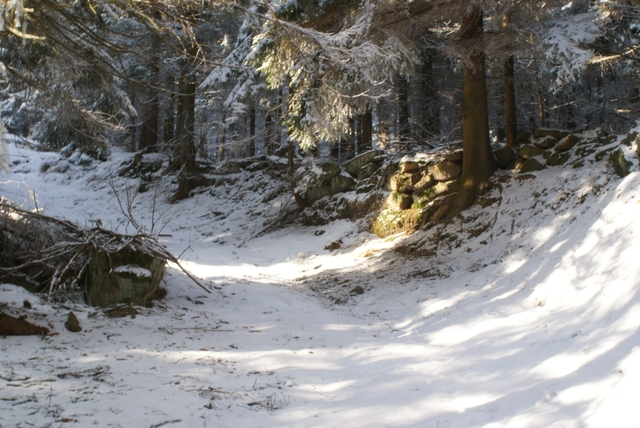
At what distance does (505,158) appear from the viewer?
1005 centimetres

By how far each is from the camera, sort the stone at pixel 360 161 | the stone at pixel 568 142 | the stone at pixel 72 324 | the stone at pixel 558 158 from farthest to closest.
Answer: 1. the stone at pixel 360 161
2. the stone at pixel 568 142
3. the stone at pixel 558 158
4. the stone at pixel 72 324

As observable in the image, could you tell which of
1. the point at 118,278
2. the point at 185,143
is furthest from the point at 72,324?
the point at 185,143

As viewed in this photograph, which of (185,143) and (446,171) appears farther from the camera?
(185,143)

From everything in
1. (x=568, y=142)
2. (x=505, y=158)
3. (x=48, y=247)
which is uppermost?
(x=568, y=142)

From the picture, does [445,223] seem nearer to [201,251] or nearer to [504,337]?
[504,337]

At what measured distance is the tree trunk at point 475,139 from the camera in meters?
9.41

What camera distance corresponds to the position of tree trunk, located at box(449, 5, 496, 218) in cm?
941

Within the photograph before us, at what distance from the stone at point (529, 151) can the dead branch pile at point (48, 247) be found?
26.9ft

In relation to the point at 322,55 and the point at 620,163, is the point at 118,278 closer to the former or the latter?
the point at 322,55

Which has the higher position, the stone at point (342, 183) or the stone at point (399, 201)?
the stone at point (342, 183)

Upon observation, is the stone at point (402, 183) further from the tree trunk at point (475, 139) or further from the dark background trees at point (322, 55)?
the tree trunk at point (475, 139)

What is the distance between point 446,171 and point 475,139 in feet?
3.68

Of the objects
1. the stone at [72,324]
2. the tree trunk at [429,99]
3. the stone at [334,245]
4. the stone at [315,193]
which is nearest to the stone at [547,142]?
the stone at [334,245]

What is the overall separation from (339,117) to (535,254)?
16.3 ft
